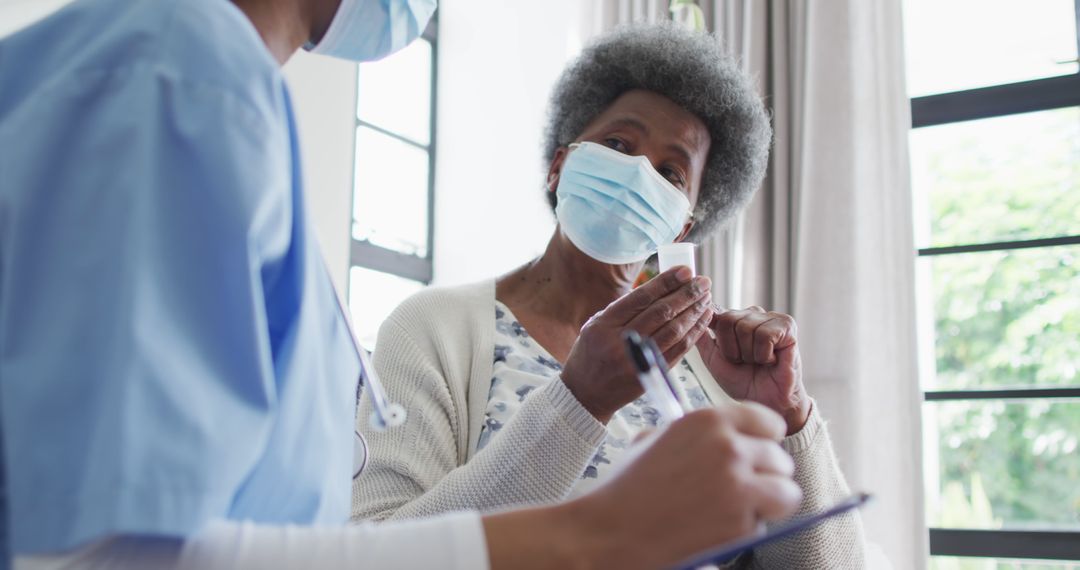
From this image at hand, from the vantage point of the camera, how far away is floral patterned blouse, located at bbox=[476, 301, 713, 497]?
135 centimetres

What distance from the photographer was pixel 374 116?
Result: 3.72 metres

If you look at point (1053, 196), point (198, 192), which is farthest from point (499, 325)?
point (1053, 196)

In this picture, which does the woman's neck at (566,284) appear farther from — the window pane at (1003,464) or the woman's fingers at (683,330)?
the window pane at (1003,464)

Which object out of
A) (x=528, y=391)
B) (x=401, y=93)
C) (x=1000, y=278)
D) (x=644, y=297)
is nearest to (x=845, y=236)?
(x=1000, y=278)

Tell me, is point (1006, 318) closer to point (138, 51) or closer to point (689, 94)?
point (689, 94)

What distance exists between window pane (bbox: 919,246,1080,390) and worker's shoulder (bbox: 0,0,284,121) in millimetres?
3113

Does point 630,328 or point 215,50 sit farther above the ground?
point 215,50

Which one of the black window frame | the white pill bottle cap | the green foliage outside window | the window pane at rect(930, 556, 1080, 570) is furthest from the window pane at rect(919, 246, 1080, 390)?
the white pill bottle cap

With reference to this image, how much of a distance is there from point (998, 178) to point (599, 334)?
267cm

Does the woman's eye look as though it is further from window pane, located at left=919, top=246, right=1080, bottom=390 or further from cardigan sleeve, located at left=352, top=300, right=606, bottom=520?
window pane, located at left=919, top=246, right=1080, bottom=390

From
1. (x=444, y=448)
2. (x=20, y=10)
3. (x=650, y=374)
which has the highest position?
(x=20, y=10)

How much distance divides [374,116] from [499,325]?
7.87 ft

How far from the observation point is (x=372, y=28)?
86 cm

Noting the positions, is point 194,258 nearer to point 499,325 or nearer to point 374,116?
point 499,325
